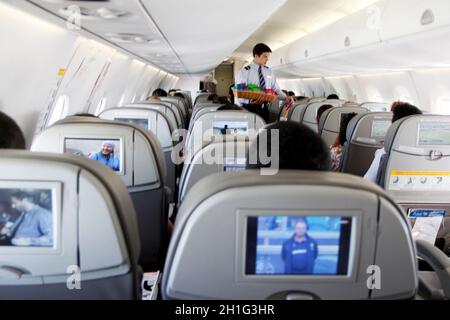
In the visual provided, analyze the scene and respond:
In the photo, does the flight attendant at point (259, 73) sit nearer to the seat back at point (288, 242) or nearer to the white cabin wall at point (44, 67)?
the white cabin wall at point (44, 67)

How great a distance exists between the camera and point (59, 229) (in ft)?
4.44

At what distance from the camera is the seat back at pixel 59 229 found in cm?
133

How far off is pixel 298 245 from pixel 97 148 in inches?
66.5

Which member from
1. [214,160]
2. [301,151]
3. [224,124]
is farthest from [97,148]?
[224,124]

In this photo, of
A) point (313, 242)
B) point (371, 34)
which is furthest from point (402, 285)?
point (371, 34)

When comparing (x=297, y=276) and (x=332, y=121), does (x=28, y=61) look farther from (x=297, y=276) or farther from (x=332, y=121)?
(x=297, y=276)

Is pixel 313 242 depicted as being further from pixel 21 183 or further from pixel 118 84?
pixel 118 84

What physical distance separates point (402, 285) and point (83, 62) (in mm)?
6107

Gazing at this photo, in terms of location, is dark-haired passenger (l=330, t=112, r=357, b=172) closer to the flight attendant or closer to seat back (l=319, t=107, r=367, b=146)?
seat back (l=319, t=107, r=367, b=146)

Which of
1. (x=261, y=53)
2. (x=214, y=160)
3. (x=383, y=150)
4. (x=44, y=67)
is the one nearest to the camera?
(x=214, y=160)

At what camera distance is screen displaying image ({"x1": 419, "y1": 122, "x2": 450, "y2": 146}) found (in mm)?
3236

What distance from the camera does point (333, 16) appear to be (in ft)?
26.3

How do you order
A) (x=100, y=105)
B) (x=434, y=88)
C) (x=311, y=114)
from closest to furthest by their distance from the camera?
(x=434, y=88) < (x=311, y=114) < (x=100, y=105)

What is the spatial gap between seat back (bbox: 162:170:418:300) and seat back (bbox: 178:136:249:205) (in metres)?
1.26
